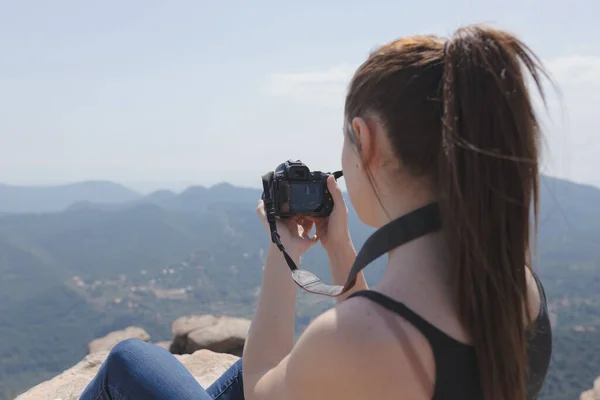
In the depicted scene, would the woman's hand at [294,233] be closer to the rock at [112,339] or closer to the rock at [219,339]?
the rock at [219,339]

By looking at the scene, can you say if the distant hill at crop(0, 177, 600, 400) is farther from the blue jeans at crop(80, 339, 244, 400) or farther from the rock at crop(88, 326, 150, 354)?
the blue jeans at crop(80, 339, 244, 400)

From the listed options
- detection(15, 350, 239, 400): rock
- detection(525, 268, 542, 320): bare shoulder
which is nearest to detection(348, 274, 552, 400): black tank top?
detection(525, 268, 542, 320): bare shoulder

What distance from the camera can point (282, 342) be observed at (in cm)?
208

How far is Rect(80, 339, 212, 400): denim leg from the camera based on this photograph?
9.24 feet

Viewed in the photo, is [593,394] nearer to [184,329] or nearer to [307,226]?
[307,226]

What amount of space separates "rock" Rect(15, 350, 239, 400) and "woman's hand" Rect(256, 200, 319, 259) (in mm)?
3918

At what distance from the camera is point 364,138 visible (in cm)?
176

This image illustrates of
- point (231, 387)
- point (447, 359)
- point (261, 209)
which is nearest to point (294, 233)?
point (261, 209)

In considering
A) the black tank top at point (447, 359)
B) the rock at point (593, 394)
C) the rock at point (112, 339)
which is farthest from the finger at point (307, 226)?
the rock at point (112, 339)

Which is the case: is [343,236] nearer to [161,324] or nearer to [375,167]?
[375,167]

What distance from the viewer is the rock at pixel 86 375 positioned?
5.98m

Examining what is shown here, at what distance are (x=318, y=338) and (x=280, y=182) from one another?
50.2 inches

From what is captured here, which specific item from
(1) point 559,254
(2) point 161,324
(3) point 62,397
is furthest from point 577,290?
(3) point 62,397

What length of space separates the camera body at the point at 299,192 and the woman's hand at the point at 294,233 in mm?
55
